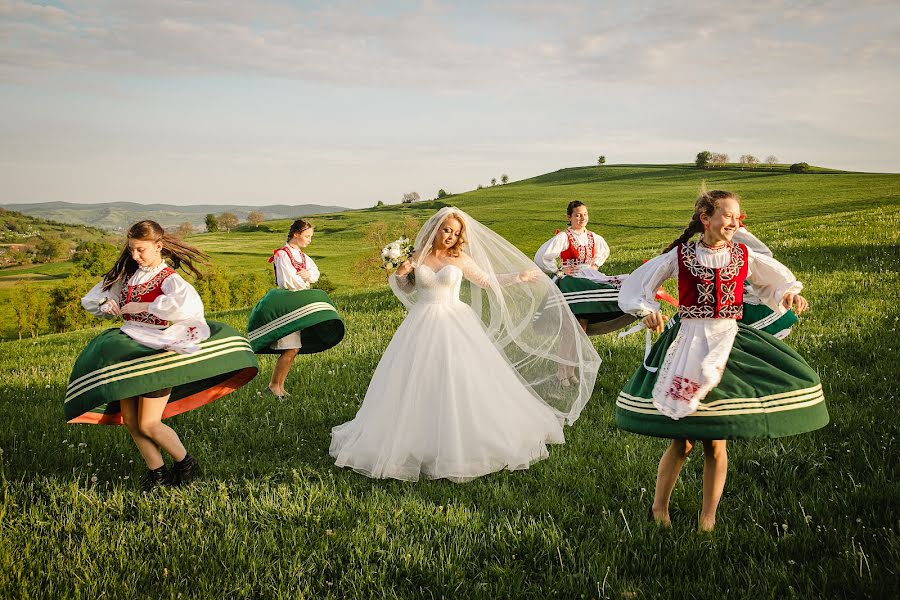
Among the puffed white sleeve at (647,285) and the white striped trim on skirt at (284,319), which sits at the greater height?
the puffed white sleeve at (647,285)

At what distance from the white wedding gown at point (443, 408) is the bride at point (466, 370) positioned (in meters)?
0.01

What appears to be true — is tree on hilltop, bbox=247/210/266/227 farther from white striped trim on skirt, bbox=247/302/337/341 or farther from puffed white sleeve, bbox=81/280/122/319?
puffed white sleeve, bbox=81/280/122/319

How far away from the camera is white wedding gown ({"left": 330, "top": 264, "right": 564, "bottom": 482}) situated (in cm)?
676

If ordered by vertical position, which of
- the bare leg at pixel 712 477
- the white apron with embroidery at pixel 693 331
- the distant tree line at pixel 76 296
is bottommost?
the distant tree line at pixel 76 296

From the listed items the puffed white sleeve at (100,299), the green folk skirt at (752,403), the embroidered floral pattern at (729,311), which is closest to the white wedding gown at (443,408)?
the green folk skirt at (752,403)

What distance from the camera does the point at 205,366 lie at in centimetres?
631

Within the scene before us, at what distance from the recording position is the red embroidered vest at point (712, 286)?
5027 mm

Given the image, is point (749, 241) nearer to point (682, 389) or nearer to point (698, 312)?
point (698, 312)

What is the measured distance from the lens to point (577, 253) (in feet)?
33.7

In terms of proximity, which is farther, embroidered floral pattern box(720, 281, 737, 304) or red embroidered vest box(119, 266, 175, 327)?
red embroidered vest box(119, 266, 175, 327)

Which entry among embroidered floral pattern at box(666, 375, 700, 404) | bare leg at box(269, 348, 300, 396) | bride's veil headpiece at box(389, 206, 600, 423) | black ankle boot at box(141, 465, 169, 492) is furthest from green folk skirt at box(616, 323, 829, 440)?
bare leg at box(269, 348, 300, 396)

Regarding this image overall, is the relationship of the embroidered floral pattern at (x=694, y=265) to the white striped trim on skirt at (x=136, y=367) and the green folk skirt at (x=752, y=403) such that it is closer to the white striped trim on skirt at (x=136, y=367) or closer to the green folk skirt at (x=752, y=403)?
the green folk skirt at (x=752, y=403)

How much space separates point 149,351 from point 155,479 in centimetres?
139

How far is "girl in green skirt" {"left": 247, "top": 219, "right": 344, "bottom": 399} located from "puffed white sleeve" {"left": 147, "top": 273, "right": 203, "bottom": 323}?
3.48m
